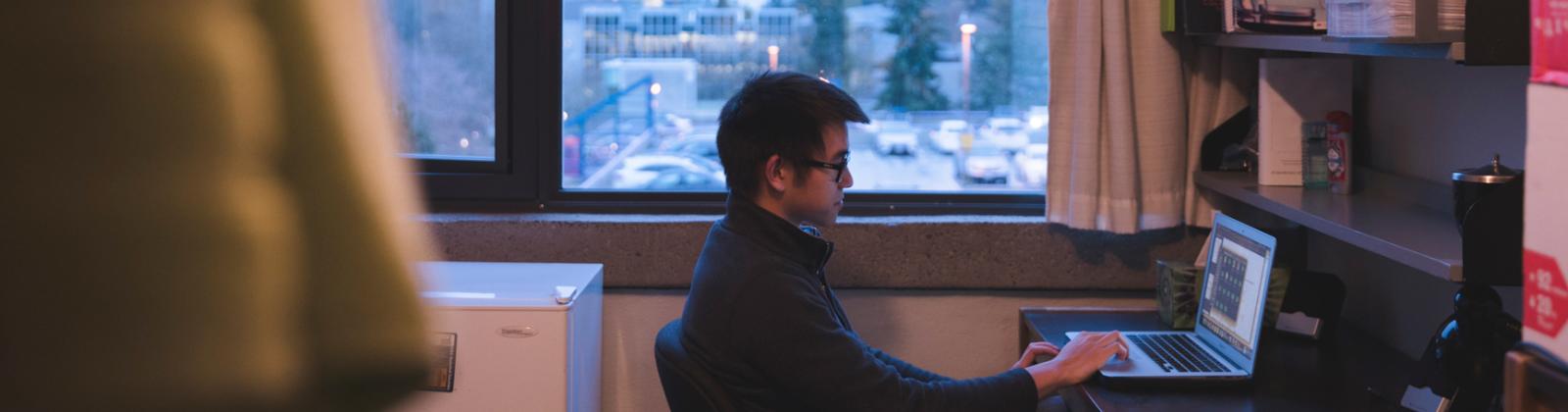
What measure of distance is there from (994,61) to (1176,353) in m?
0.89

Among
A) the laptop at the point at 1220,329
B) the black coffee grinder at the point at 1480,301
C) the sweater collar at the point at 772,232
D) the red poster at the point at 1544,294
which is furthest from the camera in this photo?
the laptop at the point at 1220,329

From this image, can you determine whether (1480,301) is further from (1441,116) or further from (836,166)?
(836,166)

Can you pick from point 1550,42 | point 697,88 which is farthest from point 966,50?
point 1550,42

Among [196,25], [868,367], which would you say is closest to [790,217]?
[868,367]

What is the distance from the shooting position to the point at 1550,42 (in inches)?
36.4

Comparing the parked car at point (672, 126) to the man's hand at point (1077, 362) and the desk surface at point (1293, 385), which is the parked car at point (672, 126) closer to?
the desk surface at point (1293, 385)

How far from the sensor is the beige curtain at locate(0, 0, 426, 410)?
247 millimetres

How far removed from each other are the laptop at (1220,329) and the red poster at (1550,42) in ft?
3.95

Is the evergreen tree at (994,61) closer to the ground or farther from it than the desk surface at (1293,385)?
farther from it

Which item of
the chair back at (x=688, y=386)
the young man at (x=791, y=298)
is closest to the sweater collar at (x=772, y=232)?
the young man at (x=791, y=298)

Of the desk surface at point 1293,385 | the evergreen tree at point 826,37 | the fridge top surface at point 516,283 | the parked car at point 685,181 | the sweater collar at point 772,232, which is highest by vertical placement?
the evergreen tree at point 826,37

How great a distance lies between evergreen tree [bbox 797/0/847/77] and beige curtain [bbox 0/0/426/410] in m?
2.71

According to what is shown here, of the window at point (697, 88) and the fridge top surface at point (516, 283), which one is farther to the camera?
the window at point (697, 88)

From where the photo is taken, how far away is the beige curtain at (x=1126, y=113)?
8.84ft
